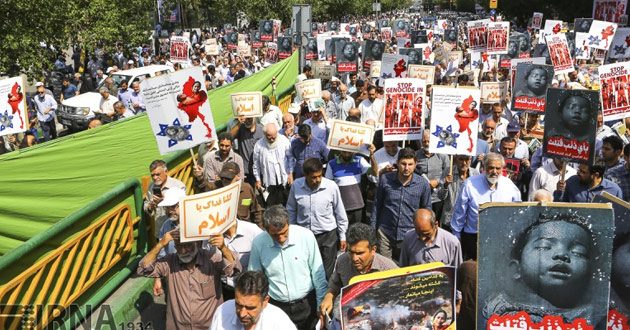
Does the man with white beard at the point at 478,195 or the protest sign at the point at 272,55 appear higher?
the protest sign at the point at 272,55

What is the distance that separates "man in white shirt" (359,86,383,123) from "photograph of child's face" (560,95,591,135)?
4665 millimetres

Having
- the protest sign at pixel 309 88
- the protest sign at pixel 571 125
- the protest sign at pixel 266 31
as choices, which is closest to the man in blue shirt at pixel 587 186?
the protest sign at pixel 571 125

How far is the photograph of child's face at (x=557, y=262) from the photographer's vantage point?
3.60 metres

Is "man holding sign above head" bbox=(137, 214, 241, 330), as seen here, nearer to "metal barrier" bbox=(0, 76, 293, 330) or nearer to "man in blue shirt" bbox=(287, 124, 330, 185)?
"metal barrier" bbox=(0, 76, 293, 330)

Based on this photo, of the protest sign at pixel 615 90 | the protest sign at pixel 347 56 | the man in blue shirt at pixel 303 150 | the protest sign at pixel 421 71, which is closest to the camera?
the man in blue shirt at pixel 303 150

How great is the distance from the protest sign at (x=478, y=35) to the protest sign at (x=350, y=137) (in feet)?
33.2

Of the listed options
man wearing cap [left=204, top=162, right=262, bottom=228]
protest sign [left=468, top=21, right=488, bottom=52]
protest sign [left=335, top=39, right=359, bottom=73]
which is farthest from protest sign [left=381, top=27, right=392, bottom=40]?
man wearing cap [left=204, top=162, right=262, bottom=228]

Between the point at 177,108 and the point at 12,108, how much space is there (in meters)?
3.31

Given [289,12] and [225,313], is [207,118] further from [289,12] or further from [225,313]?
[289,12]

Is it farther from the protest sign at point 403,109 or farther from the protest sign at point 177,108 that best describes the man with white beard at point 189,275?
the protest sign at point 403,109

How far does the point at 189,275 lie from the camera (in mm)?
4699

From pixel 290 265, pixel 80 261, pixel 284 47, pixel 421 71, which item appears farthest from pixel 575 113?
pixel 284 47

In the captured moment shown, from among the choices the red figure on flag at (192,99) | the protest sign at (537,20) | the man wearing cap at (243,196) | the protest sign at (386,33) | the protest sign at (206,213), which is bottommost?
the man wearing cap at (243,196)

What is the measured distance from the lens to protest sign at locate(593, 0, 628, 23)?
2889 centimetres
